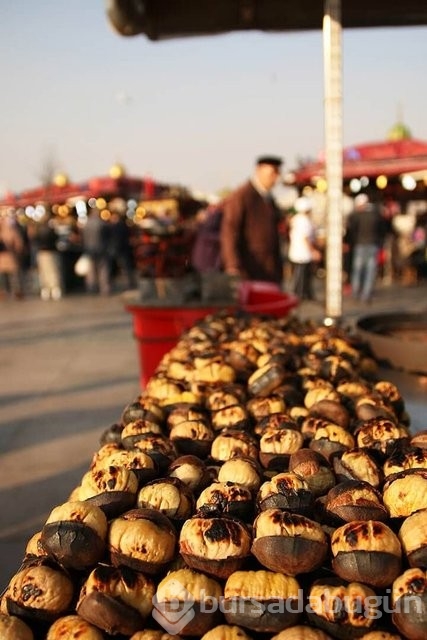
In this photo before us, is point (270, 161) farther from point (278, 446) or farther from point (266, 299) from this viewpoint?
point (278, 446)

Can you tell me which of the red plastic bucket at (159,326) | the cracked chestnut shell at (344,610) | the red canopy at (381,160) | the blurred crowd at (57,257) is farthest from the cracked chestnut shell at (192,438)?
the red canopy at (381,160)

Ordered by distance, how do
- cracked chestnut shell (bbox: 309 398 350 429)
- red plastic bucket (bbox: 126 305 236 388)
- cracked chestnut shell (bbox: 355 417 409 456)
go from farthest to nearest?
red plastic bucket (bbox: 126 305 236 388), cracked chestnut shell (bbox: 309 398 350 429), cracked chestnut shell (bbox: 355 417 409 456)

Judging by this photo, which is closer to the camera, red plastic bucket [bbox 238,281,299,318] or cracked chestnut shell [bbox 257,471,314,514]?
cracked chestnut shell [bbox 257,471,314,514]

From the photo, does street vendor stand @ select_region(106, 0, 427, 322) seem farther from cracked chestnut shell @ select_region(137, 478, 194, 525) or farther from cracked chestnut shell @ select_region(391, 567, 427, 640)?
cracked chestnut shell @ select_region(391, 567, 427, 640)

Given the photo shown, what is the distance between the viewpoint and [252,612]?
3.70 feet

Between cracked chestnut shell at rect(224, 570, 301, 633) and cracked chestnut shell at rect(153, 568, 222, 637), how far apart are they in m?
0.03

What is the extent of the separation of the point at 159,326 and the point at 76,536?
3.20m

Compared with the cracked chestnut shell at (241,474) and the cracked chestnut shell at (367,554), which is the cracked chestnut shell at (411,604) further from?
the cracked chestnut shell at (241,474)

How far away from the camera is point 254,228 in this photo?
5.36 m

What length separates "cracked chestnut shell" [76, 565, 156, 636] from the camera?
1.12 m

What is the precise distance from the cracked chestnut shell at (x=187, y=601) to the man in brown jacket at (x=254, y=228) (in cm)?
401

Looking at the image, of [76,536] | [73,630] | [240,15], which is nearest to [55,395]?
[240,15]

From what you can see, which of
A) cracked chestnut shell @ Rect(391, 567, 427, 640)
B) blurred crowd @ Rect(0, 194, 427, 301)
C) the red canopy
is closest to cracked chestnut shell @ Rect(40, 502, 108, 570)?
cracked chestnut shell @ Rect(391, 567, 427, 640)

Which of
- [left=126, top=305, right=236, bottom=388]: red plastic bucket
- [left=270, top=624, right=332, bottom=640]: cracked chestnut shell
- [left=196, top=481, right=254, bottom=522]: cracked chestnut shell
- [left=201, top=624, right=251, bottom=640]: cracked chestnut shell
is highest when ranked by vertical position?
[left=196, top=481, right=254, bottom=522]: cracked chestnut shell
